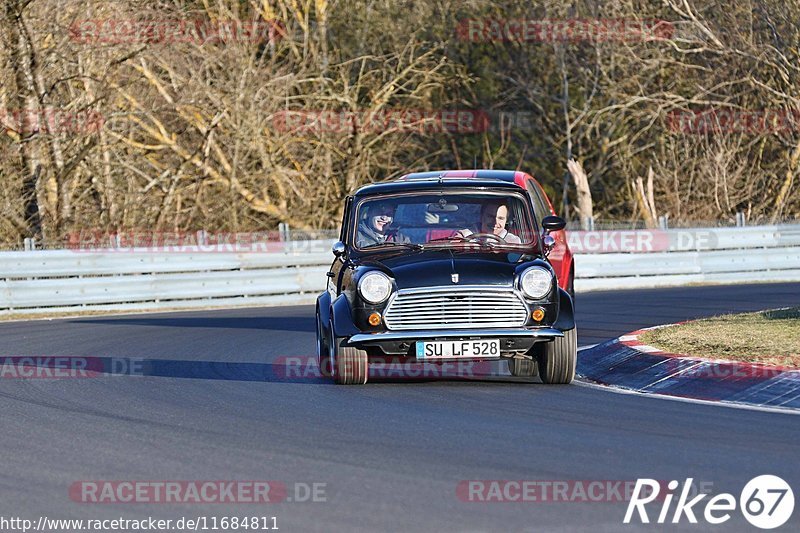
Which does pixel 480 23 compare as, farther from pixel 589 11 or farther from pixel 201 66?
pixel 201 66

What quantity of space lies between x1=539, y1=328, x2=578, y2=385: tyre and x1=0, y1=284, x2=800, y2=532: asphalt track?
16cm

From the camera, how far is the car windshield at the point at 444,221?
37.8ft

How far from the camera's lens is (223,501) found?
20.7 ft

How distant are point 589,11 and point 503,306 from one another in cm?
2726

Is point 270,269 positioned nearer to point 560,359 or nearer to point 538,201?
point 538,201

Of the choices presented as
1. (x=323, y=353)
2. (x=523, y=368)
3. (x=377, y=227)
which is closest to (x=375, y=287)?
(x=377, y=227)

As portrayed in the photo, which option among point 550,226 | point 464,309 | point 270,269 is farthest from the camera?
point 270,269

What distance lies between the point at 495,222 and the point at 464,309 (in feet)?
4.80

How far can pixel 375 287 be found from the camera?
10.6 m

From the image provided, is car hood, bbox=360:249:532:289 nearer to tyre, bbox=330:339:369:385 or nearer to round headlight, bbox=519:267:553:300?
round headlight, bbox=519:267:553:300

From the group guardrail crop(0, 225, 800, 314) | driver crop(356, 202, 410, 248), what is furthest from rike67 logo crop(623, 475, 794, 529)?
guardrail crop(0, 225, 800, 314)

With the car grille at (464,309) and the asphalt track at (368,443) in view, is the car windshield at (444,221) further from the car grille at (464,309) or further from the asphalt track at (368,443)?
the asphalt track at (368,443)

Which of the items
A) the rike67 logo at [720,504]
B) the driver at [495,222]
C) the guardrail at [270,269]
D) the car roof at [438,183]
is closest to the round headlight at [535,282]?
the driver at [495,222]

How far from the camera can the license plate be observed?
10.3 meters
